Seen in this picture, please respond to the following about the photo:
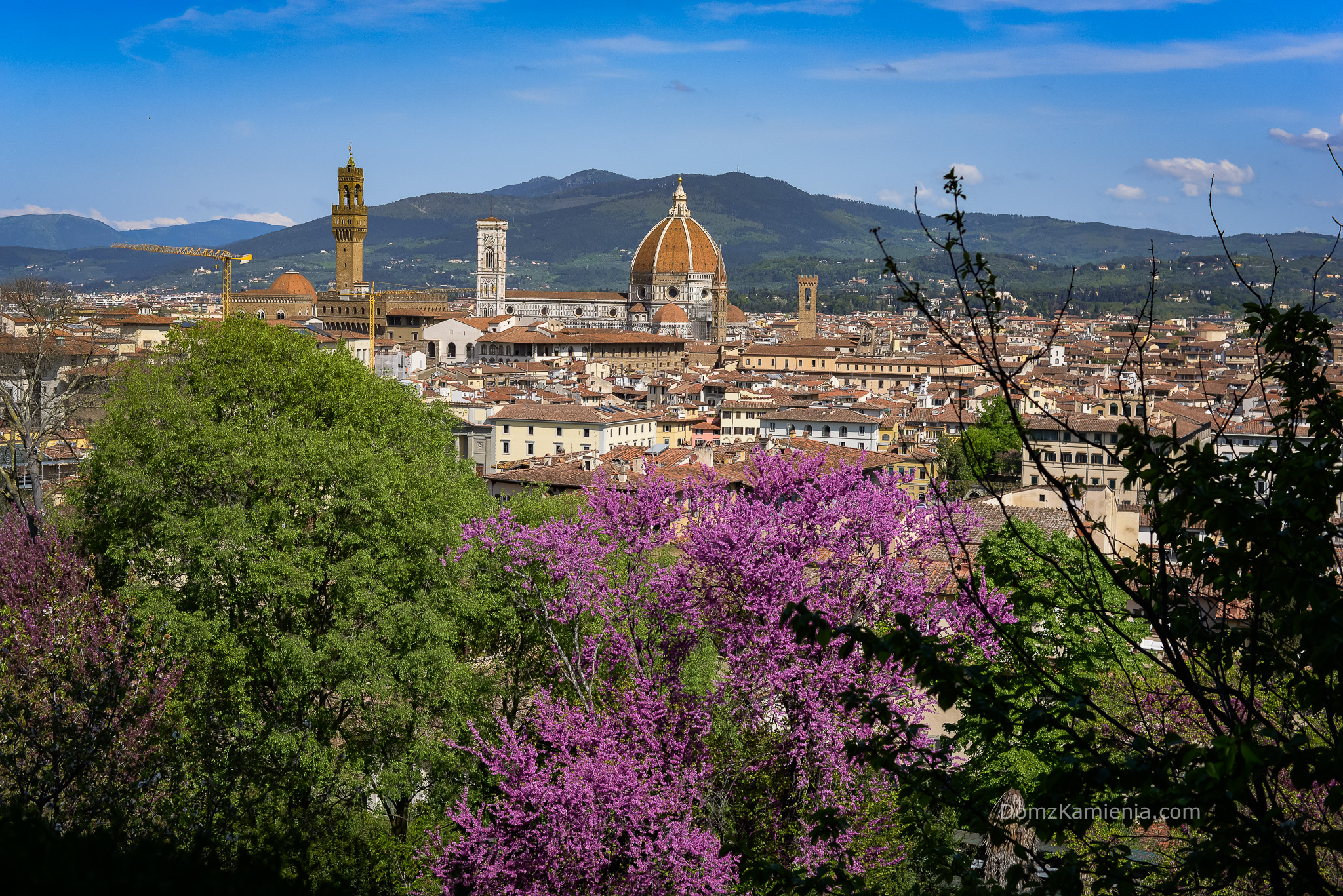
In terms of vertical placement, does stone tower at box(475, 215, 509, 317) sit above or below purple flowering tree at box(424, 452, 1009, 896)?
above

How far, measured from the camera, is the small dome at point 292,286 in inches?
4318

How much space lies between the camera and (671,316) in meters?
108

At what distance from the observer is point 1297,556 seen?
13.4 ft

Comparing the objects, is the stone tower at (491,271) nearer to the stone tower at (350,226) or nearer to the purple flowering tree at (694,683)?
the stone tower at (350,226)

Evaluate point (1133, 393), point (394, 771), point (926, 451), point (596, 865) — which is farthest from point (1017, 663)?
point (1133, 393)

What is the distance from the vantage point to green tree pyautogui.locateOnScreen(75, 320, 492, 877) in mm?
11875

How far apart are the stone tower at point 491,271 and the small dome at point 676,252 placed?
12258 millimetres

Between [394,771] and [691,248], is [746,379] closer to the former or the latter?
[691,248]

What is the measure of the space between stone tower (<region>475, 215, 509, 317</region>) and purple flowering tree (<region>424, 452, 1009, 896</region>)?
10218 cm

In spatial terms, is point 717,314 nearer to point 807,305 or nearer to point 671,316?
point 671,316

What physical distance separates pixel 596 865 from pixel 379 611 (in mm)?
4616

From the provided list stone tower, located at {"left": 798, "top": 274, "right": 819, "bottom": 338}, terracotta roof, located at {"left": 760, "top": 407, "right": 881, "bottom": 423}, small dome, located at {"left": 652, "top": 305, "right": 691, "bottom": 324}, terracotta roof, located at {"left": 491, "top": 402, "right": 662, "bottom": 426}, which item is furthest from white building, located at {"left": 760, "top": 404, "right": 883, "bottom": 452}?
stone tower, located at {"left": 798, "top": 274, "right": 819, "bottom": 338}

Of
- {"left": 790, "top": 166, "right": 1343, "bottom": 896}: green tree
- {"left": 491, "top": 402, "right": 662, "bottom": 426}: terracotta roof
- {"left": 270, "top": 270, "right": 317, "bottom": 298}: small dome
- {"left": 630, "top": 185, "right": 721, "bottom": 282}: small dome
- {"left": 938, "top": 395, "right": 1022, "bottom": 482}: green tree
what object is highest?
{"left": 630, "top": 185, "right": 721, "bottom": 282}: small dome

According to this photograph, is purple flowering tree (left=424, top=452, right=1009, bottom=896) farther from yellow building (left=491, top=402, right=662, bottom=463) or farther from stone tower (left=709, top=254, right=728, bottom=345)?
stone tower (left=709, top=254, right=728, bottom=345)
